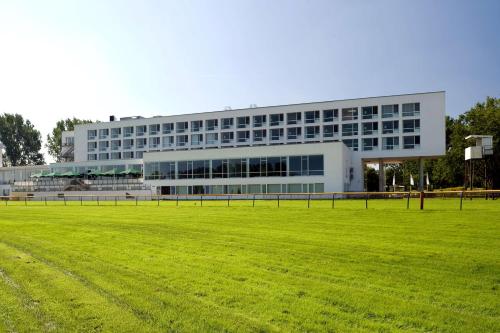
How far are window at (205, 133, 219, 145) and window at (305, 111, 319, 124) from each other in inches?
660

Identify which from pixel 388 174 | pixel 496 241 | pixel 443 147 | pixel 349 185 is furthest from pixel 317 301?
pixel 388 174

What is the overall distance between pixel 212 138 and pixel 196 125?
4.09 metres

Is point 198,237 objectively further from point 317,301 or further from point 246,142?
point 246,142

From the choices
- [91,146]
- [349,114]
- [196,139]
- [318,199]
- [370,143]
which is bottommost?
[318,199]

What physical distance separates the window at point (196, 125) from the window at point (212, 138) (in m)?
2.04

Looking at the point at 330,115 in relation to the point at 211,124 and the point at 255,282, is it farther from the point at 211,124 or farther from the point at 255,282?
the point at 255,282

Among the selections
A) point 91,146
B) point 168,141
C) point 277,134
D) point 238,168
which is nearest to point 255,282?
point 238,168

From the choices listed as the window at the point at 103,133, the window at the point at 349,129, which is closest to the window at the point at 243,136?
the window at the point at 349,129

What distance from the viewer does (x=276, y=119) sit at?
73.2m

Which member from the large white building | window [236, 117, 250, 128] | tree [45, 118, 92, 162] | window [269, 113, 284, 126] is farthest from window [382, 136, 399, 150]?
tree [45, 118, 92, 162]

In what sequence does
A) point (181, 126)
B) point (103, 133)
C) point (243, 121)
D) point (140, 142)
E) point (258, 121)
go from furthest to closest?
point (103, 133)
point (140, 142)
point (181, 126)
point (243, 121)
point (258, 121)

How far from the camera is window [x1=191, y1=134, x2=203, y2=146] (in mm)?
80000

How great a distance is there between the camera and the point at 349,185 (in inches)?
2319

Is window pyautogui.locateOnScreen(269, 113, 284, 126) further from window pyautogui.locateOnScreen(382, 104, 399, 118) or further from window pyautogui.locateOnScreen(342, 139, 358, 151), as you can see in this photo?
window pyautogui.locateOnScreen(382, 104, 399, 118)
